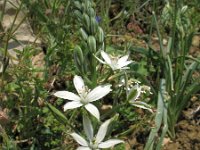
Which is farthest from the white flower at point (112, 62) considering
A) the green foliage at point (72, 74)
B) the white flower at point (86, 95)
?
the white flower at point (86, 95)

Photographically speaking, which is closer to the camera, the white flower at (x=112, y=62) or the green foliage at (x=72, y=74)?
the white flower at (x=112, y=62)

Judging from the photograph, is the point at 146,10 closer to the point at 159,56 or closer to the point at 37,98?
the point at 159,56

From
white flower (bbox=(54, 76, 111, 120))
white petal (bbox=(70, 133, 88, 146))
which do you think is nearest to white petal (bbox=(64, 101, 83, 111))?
white flower (bbox=(54, 76, 111, 120))

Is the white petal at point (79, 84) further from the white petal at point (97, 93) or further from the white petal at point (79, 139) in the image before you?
the white petal at point (79, 139)

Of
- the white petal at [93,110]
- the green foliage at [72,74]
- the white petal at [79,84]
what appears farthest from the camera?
the green foliage at [72,74]

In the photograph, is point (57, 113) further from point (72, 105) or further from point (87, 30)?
point (87, 30)

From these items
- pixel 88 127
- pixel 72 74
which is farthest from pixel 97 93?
pixel 72 74

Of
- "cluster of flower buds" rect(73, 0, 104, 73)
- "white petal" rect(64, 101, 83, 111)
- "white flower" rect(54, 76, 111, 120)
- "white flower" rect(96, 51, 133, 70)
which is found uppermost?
"cluster of flower buds" rect(73, 0, 104, 73)

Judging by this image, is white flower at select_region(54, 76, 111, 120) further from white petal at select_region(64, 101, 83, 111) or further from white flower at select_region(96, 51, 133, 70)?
white flower at select_region(96, 51, 133, 70)
